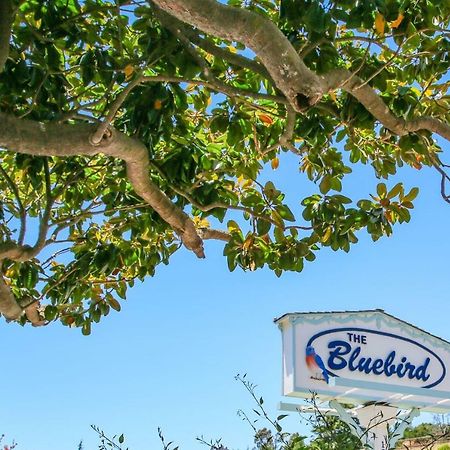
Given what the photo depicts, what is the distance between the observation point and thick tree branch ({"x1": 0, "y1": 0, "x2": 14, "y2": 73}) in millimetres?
2758

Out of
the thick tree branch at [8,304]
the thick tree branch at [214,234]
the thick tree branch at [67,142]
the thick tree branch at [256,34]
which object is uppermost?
the thick tree branch at [214,234]

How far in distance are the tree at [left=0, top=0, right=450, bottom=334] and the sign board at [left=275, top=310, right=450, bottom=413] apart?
5.62m

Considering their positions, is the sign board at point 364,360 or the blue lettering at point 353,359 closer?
the sign board at point 364,360

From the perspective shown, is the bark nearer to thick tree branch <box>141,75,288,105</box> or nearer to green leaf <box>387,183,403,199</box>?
thick tree branch <box>141,75,288,105</box>

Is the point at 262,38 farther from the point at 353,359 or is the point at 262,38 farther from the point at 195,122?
the point at 353,359

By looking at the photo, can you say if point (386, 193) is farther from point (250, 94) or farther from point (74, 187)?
point (74, 187)

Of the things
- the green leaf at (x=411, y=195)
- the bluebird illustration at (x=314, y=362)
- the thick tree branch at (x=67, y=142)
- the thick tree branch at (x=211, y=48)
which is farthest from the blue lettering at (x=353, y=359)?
the thick tree branch at (x=211, y=48)

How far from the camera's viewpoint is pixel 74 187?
450 cm

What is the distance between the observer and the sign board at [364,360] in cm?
1019

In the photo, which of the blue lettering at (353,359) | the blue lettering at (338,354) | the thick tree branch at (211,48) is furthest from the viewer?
the blue lettering at (353,359)

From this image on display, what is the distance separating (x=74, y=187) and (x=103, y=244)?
42 cm

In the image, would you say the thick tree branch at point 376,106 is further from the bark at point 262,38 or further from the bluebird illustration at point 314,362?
the bluebird illustration at point 314,362

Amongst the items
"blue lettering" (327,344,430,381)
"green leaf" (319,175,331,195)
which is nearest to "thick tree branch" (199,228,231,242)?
"green leaf" (319,175,331,195)

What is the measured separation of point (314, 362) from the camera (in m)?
10.2
